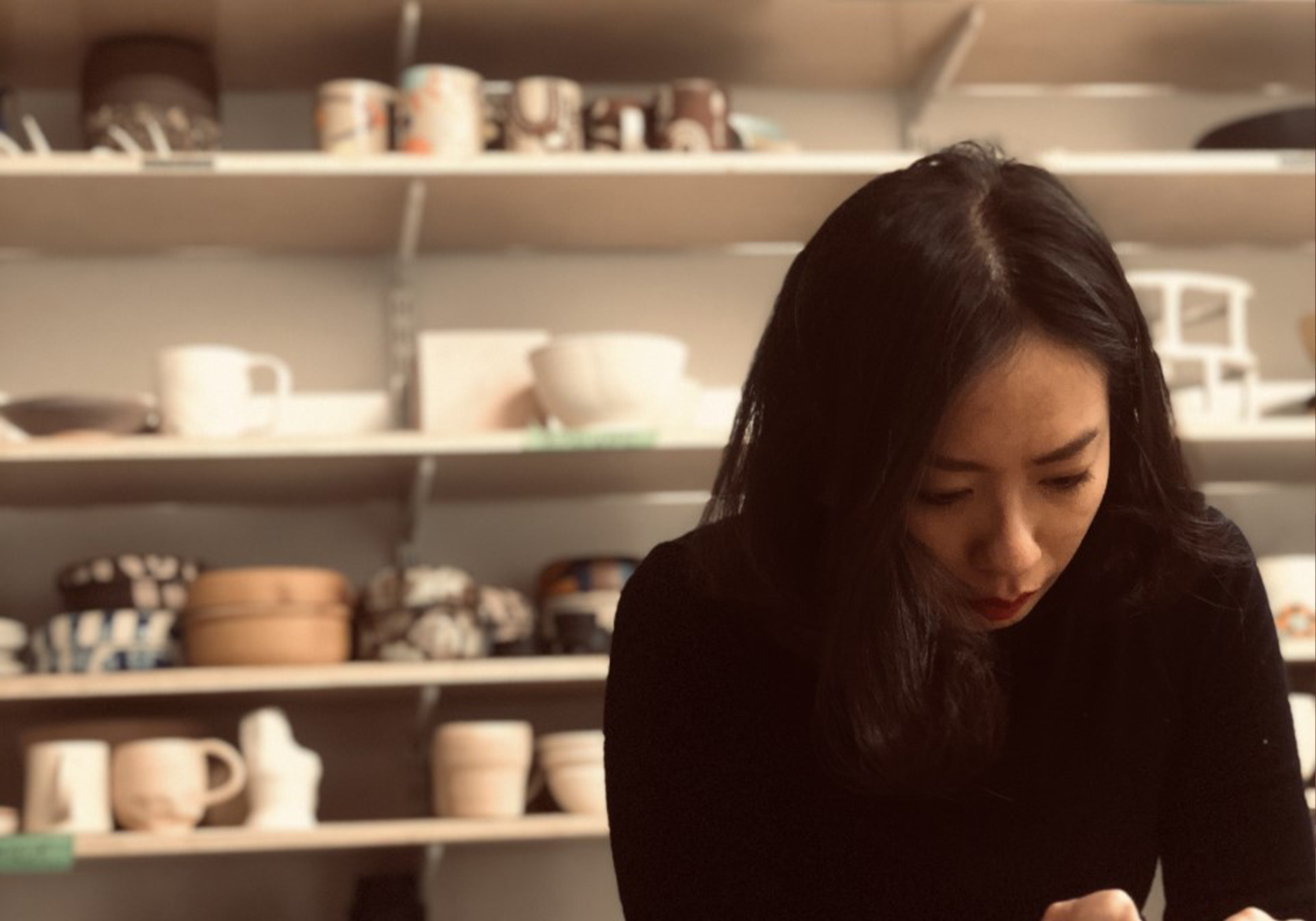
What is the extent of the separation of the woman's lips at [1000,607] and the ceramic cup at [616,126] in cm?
116

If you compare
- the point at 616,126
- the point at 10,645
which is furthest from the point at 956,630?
the point at 10,645

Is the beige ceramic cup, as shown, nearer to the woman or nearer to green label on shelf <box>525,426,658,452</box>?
green label on shelf <box>525,426,658,452</box>

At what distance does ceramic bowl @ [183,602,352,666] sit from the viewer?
75.0 inches

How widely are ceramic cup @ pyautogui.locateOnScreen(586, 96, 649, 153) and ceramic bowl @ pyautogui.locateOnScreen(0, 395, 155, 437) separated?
604 millimetres

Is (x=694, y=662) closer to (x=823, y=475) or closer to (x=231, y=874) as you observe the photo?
(x=823, y=475)

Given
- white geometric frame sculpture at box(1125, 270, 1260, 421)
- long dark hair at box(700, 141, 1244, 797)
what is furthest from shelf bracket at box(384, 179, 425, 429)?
long dark hair at box(700, 141, 1244, 797)

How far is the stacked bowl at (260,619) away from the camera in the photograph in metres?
1.91

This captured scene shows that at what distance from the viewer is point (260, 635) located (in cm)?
191

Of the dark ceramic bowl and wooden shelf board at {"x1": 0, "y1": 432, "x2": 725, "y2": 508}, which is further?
Result: the dark ceramic bowl

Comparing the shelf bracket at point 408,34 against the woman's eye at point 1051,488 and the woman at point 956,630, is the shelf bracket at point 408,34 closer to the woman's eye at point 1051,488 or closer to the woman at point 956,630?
the woman at point 956,630

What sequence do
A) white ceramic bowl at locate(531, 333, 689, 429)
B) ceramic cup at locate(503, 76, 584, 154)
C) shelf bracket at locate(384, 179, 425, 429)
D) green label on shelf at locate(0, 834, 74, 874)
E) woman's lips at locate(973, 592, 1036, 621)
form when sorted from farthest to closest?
1. shelf bracket at locate(384, 179, 425, 429)
2. ceramic cup at locate(503, 76, 584, 154)
3. white ceramic bowl at locate(531, 333, 689, 429)
4. green label on shelf at locate(0, 834, 74, 874)
5. woman's lips at locate(973, 592, 1036, 621)

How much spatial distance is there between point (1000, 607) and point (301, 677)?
1063 millimetres

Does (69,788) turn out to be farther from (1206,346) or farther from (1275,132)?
(1275,132)

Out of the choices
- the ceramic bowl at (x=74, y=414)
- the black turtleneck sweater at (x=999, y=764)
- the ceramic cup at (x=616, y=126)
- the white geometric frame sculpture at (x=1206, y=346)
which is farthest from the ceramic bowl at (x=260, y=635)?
the white geometric frame sculpture at (x=1206, y=346)
